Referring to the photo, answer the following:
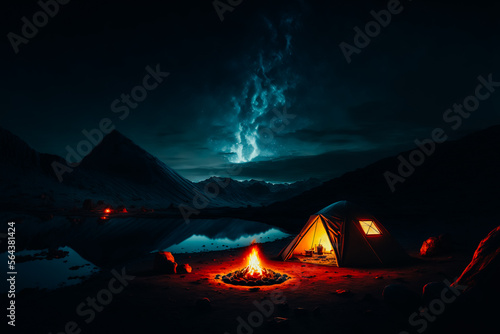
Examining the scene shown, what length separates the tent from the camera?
13453 millimetres

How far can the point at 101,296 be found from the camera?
31.2 feet

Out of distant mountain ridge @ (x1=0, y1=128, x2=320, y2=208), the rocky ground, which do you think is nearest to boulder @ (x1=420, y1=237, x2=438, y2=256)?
the rocky ground

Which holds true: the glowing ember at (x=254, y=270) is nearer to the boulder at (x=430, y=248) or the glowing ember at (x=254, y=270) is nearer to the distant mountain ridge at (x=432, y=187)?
the boulder at (x=430, y=248)

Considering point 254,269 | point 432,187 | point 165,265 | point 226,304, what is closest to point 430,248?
point 254,269

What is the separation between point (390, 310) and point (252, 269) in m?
4.90

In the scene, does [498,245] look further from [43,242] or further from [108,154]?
[108,154]

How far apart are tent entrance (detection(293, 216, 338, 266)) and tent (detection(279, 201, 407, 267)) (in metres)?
0.05

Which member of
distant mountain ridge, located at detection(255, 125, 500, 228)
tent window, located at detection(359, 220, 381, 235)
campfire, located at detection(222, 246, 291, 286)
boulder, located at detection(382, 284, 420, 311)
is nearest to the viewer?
boulder, located at detection(382, 284, 420, 311)

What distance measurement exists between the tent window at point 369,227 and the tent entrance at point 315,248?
171 centimetres

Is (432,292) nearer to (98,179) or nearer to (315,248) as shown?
(315,248)

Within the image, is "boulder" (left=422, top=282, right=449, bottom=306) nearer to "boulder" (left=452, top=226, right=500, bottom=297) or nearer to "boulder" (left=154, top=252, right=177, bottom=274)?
"boulder" (left=452, top=226, right=500, bottom=297)

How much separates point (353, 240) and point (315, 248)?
11.6ft

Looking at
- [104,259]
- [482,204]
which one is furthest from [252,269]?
[482,204]

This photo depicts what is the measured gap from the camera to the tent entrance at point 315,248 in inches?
587
